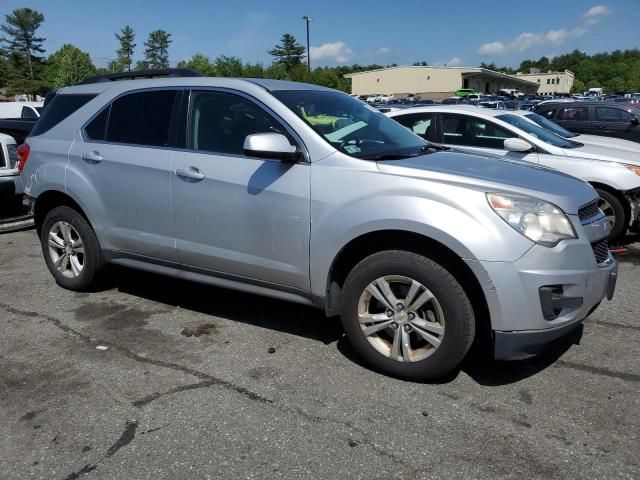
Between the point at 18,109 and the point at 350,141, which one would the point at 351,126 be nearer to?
the point at 350,141

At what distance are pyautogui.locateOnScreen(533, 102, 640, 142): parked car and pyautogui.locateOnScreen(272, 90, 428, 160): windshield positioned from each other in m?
10.3

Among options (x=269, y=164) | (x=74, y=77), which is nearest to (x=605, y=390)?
(x=269, y=164)

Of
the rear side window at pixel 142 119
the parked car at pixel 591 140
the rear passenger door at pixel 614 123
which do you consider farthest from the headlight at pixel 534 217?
the rear passenger door at pixel 614 123

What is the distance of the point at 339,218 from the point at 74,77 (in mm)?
70828

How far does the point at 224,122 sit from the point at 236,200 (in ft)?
2.07

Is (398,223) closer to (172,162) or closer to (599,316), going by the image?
(172,162)

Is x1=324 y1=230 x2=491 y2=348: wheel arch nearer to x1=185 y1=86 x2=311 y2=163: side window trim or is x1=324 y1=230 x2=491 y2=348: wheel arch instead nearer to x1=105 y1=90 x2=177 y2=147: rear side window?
x1=185 y1=86 x2=311 y2=163: side window trim

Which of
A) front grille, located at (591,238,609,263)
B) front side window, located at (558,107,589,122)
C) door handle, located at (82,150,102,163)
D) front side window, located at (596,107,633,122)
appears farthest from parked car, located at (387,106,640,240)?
front side window, located at (596,107,633,122)

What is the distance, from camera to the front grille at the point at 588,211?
10.6 feet

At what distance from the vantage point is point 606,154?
690 cm

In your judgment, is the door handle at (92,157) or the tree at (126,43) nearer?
the door handle at (92,157)

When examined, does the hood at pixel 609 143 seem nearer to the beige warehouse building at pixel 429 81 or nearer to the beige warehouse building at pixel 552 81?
the beige warehouse building at pixel 429 81

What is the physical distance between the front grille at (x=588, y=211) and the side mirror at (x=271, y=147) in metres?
1.71

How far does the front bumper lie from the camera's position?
116 inches
